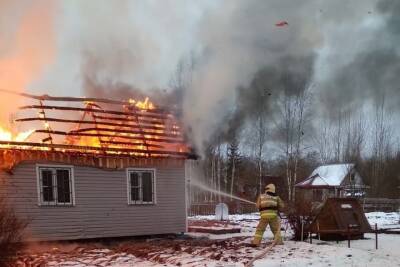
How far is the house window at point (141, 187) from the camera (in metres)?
16.5

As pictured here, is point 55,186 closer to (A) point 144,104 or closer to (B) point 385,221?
(A) point 144,104

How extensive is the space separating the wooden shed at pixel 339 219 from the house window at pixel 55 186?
7.41 metres

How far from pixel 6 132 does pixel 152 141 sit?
465 cm

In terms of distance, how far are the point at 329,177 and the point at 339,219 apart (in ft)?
100

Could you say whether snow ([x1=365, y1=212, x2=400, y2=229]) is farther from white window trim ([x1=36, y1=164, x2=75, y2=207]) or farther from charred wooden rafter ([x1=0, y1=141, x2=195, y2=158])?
white window trim ([x1=36, y1=164, x2=75, y2=207])

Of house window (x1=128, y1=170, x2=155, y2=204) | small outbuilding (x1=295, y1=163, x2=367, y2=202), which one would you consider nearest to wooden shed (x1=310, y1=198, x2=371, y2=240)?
house window (x1=128, y1=170, x2=155, y2=204)

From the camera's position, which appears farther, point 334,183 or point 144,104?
point 334,183

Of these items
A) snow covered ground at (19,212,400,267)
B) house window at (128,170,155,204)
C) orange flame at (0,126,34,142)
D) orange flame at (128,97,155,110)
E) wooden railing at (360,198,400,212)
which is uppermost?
orange flame at (128,97,155,110)

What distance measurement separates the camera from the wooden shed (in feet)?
50.0

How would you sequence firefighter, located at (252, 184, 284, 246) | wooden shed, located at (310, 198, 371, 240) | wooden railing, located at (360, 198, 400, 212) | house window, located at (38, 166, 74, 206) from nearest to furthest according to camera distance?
firefighter, located at (252, 184, 284, 246), house window, located at (38, 166, 74, 206), wooden shed, located at (310, 198, 371, 240), wooden railing, located at (360, 198, 400, 212)

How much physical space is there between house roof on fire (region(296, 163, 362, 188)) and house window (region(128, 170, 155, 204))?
2883cm

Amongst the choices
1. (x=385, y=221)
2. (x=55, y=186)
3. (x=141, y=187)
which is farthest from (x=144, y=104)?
(x=385, y=221)

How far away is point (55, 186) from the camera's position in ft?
49.2

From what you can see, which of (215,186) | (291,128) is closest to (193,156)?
(291,128)
